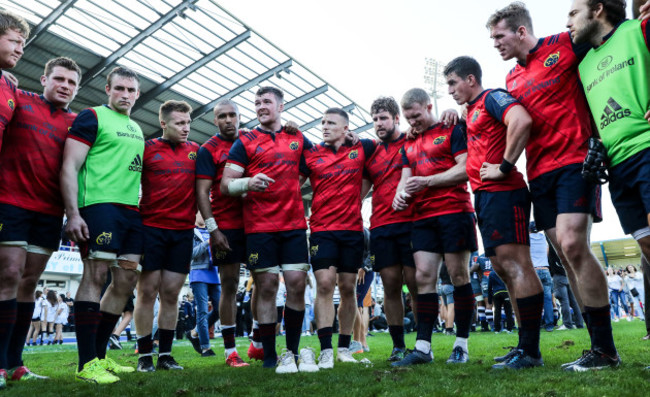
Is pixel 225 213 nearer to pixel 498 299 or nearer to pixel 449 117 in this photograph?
pixel 449 117

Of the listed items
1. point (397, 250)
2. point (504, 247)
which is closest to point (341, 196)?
point (397, 250)

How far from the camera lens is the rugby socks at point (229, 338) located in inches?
207

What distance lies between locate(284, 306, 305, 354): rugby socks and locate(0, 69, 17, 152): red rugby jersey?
270 centimetres

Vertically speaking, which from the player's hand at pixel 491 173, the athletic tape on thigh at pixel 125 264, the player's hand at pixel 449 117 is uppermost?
the player's hand at pixel 449 117

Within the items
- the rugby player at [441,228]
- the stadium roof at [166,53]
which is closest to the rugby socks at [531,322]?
the rugby player at [441,228]

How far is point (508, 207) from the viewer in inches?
147

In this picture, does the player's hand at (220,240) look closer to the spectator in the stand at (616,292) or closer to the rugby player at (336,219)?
the rugby player at (336,219)

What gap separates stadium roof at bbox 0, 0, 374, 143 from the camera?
61.4 ft

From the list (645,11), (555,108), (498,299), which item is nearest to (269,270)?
(555,108)

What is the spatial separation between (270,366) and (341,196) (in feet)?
5.62

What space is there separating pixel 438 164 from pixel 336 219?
1.11 m

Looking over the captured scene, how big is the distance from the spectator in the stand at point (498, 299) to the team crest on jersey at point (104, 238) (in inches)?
349

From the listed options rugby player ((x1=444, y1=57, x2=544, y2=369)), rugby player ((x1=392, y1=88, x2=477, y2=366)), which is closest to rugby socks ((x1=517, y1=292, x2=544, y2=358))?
rugby player ((x1=444, y1=57, x2=544, y2=369))

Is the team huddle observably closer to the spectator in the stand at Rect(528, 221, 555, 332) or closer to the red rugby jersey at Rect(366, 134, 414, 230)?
the red rugby jersey at Rect(366, 134, 414, 230)
